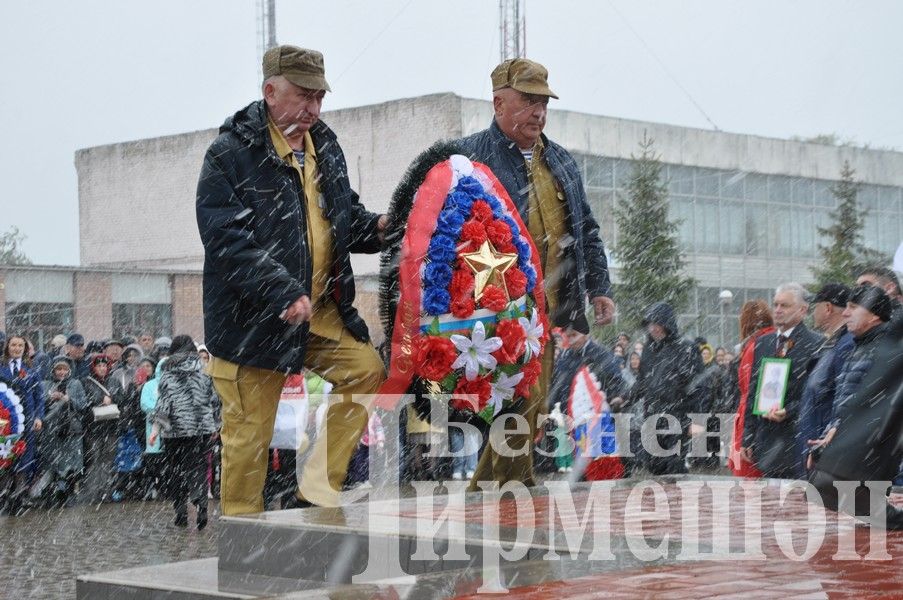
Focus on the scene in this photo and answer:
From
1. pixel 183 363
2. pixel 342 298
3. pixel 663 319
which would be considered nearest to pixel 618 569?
pixel 342 298

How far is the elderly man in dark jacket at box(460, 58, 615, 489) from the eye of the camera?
7.73 metres

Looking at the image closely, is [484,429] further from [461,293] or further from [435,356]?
[461,293]

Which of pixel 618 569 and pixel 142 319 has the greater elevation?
pixel 142 319

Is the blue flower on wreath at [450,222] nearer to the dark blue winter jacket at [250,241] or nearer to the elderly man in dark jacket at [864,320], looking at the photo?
the dark blue winter jacket at [250,241]

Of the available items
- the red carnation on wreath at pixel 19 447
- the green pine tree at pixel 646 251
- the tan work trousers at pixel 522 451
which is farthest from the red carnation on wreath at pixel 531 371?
the green pine tree at pixel 646 251

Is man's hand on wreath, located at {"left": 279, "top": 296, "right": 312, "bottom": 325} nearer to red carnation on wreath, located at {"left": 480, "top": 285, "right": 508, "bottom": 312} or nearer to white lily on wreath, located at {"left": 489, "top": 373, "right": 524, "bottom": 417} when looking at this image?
red carnation on wreath, located at {"left": 480, "top": 285, "right": 508, "bottom": 312}

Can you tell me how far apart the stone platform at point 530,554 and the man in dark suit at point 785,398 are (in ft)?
12.5

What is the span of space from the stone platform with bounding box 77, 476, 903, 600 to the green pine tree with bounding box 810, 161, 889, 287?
38151 mm

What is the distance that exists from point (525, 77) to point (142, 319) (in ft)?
92.8

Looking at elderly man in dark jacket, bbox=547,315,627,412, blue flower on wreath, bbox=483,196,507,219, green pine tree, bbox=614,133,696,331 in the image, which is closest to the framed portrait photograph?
elderly man in dark jacket, bbox=547,315,627,412

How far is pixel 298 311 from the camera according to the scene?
6535 millimetres

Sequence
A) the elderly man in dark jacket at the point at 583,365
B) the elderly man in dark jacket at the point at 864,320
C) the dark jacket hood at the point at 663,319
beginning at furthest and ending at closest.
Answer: the dark jacket hood at the point at 663,319 → the elderly man in dark jacket at the point at 583,365 → the elderly man in dark jacket at the point at 864,320

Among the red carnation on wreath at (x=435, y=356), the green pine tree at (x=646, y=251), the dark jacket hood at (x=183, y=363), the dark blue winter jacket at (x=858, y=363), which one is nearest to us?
the red carnation on wreath at (x=435, y=356)

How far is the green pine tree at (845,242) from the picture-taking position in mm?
44500
